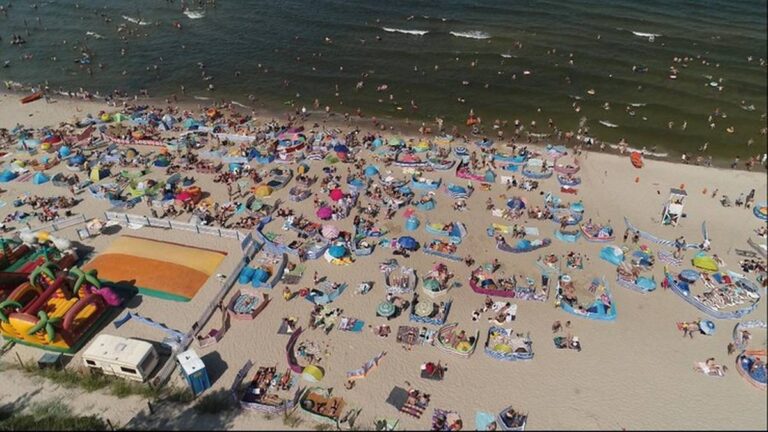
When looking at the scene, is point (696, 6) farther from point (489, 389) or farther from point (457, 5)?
point (489, 389)

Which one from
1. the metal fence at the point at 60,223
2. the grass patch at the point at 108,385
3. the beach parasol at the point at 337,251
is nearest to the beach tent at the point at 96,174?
the metal fence at the point at 60,223

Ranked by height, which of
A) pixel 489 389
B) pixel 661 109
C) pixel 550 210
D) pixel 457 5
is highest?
pixel 457 5

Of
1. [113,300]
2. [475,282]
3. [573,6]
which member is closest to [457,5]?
[573,6]

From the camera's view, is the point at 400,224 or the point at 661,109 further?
the point at 661,109

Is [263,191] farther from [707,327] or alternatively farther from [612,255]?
[707,327]

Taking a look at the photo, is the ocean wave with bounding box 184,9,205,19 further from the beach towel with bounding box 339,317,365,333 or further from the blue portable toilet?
the blue portable toilet

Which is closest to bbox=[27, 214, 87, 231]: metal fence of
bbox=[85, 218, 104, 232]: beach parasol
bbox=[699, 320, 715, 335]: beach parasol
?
A: bbox=[85, 218, 104, 232]: beach parasol

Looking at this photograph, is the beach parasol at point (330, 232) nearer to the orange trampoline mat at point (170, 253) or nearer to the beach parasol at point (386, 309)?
the orange trampoline mat at point (170, 253)
